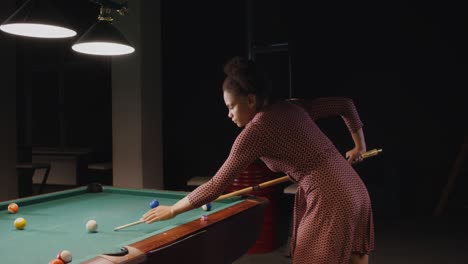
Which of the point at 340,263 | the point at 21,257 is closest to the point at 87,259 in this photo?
the point at 21,257

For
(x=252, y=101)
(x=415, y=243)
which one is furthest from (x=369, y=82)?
(x=252, y=101)

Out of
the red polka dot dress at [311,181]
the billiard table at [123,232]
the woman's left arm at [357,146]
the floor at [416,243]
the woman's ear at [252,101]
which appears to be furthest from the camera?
the floor at [416,243]

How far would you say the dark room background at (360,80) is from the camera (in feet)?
17.2

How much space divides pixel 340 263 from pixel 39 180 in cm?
755

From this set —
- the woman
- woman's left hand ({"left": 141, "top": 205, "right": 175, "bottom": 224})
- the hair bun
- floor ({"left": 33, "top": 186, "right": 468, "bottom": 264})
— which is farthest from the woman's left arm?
floor ({"left": 33, "top": 186, "right": 468, "bottom": 264})

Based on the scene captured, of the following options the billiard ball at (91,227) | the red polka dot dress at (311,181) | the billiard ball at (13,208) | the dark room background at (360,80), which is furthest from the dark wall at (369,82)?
the red polka dot dress at (311,181)

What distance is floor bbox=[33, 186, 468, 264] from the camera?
12.3 ft

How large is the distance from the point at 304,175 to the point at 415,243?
9.60ft

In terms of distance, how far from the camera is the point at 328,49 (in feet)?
17.8

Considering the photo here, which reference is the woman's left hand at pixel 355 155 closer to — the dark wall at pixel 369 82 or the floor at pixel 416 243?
the floor at pixel 416 243

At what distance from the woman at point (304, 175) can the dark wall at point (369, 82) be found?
3.47 meters

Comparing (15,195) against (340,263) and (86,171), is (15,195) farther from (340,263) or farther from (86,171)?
(340,263)

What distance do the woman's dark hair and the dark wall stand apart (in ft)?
11.2

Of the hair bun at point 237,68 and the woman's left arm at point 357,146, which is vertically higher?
the hair bun at point 237,68
